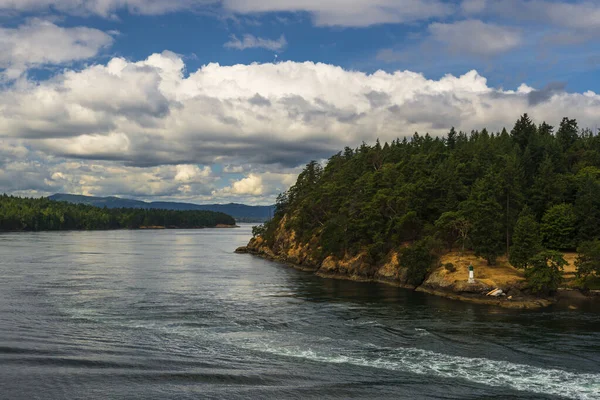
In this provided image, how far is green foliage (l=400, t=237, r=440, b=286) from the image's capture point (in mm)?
81688

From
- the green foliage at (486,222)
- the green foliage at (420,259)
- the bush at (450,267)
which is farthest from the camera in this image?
the green foliage at (420,259)

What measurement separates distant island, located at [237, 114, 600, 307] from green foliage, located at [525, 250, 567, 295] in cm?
14

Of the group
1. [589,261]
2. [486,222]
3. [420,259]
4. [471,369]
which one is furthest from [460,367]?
[486,222]

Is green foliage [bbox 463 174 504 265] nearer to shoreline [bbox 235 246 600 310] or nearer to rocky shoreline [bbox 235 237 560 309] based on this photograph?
rocky shoreline [bbox 235 237 560 309]

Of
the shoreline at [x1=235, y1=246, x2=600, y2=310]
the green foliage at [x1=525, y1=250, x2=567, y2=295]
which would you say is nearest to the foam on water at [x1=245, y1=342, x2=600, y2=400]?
the shoreline at [x1=235, y1=246, x2=600, y2=310]

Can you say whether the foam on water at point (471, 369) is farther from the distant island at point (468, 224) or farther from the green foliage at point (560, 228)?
the green foliage at point (560, 228)

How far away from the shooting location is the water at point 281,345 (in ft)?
111

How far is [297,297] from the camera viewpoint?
7388 cm

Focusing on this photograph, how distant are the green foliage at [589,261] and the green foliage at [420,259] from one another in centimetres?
2067

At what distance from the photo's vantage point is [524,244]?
2884 inches

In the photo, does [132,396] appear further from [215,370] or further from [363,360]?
[363,360]

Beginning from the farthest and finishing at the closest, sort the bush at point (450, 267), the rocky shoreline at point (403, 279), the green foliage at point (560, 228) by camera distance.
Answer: the green foliage at point (560, 228)
the bush at point (450, 267)
the rocky shoreline at point (403, 279)

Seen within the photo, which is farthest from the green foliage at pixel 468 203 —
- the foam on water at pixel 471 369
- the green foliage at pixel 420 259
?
the foam on water at pixel 471 369

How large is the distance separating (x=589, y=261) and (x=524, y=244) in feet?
28.8
